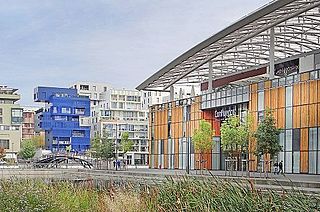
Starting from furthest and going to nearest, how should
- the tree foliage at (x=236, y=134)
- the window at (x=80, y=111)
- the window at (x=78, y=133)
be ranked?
the window at (x=80, y=111) < the window at (x=78, y=133) < the tree foliage at (x=236, y=134)

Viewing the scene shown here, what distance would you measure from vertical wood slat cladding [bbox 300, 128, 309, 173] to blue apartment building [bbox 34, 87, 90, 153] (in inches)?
3527

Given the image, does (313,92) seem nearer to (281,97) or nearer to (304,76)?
(304,76)

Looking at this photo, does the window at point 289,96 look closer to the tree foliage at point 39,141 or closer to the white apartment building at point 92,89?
the tree foliage at point 39,141

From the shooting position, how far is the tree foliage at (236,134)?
4497 cm

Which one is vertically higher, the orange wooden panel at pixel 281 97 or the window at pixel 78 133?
the orange wooden panel at pixel 281 97

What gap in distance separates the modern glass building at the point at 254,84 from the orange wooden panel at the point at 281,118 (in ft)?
0.28

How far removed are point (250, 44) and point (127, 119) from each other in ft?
268

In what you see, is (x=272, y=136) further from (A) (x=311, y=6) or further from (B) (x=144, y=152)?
(B) (x=144, y=152)

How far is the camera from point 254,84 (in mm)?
52438

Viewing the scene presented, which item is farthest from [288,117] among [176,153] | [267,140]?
[176,153]

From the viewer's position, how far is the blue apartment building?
131 m

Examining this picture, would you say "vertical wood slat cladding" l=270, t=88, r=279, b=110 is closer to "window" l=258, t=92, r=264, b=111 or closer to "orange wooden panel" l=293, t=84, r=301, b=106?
"window" l=258, t=92, r=264, b=111

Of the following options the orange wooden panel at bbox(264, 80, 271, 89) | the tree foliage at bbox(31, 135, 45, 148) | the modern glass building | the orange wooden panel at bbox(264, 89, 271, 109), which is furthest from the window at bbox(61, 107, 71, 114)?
the orange wooden panel at bbox(264, 89, 271, 109)

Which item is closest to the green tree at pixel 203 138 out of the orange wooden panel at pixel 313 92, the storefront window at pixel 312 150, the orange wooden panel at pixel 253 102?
the orange wooden panel at pixel 253 102
